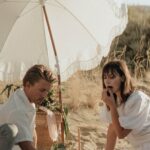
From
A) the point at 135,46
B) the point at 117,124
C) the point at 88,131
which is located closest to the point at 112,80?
the point at 117,124

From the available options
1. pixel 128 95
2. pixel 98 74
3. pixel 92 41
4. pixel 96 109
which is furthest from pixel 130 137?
pixel 98 74

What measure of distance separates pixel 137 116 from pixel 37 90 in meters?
1.15

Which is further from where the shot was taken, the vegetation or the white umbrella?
the vegetation

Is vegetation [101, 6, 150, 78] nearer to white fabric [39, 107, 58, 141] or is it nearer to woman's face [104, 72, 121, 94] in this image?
white fabric [39, 107, 58, 141]

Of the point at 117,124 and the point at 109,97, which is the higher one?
the point at 109,97

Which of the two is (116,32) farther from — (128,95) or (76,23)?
(128,95)

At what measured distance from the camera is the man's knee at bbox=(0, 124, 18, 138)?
4.34m

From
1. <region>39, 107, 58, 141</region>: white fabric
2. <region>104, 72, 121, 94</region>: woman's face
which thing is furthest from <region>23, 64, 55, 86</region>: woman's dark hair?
<region>39, 107, 58, 141</region>: white fabric

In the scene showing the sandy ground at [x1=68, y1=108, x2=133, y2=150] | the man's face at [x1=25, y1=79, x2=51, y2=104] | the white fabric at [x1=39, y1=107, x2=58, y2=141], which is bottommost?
the sandy ground at [x1=68, y1=108, x2=133, y2=150]

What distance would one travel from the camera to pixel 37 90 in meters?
4.56

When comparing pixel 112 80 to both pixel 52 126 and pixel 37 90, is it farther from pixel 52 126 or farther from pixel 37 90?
pixel 37 90

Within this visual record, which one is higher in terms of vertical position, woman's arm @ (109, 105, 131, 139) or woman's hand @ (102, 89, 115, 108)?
woman's hand @ (102, 89, 115, 108)

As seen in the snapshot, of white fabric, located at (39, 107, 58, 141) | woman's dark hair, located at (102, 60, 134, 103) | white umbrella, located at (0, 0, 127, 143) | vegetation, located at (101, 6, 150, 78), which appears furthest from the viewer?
vegetation, located at (101, 6, 150, 78)

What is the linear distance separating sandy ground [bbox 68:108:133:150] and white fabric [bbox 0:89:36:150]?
3289 mm
